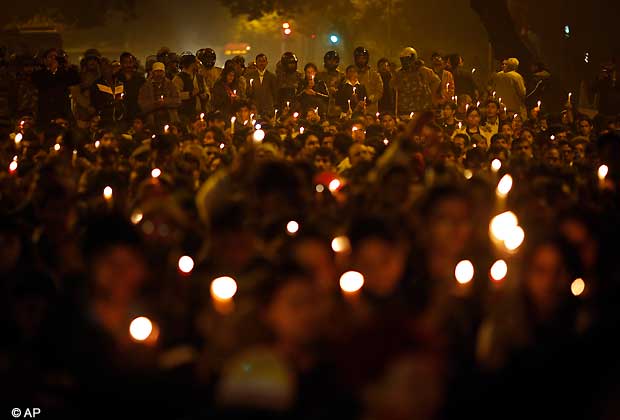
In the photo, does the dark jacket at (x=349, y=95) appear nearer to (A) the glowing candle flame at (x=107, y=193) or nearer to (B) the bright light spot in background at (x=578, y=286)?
(A) the glowing candle flame at (x=107, y=193)

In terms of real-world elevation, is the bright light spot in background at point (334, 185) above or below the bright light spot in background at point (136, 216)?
above

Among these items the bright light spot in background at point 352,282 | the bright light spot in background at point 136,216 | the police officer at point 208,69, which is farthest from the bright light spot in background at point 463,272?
the police officer at point 208,69

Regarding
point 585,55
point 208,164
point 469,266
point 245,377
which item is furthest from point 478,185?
point 585,55

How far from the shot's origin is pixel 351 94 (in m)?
15.3

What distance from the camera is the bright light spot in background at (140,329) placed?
4.42 meters

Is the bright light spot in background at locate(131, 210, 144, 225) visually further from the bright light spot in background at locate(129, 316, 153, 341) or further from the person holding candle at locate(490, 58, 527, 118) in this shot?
the person holding candle at locate(490, 58, 527, 118)

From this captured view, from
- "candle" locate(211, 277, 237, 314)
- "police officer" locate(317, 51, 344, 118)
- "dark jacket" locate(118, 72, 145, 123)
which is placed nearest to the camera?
"candle" locate(211, 277, 237, 314)

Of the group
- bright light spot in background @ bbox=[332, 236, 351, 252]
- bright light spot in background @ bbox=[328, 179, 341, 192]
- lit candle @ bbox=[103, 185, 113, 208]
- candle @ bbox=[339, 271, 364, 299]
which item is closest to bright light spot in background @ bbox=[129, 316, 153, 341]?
candle @ bbox=[339, 271, 364, 299]

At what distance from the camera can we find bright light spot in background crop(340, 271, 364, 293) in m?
4.83

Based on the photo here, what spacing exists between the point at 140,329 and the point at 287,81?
11.5 meters

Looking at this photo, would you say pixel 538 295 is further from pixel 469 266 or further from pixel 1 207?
pixel 1 207

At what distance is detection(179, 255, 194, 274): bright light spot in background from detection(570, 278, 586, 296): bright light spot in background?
79.0 inches

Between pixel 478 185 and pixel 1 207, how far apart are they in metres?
3.44

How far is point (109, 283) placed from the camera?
4.66 metres
